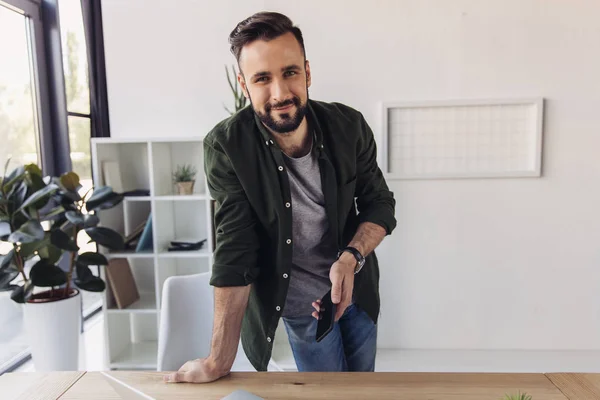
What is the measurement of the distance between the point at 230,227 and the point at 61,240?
1.31 metres

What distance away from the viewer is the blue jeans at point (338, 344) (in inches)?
54.1

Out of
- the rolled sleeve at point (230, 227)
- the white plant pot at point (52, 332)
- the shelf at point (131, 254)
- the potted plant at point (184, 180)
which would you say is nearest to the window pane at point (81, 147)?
Answer: the shelf at point (131, 254)

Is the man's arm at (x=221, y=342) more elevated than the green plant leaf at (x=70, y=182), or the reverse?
the green plant leaf at (x=70, y=182)

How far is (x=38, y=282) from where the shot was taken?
2.12 m

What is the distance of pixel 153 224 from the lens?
258 cm

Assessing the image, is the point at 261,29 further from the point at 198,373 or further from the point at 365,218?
the point at 198,373

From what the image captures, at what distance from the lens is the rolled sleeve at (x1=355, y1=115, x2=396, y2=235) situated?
1415 mm

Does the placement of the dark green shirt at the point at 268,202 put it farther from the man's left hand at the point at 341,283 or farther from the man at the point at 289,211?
the man's left hand at the point at 341,283

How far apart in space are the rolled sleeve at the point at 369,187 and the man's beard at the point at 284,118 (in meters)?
0.29

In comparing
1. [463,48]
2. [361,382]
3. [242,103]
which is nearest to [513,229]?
[463,48]

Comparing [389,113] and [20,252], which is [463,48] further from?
[20,252]

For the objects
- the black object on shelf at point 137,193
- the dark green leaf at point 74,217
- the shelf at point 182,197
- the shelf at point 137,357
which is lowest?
the shelf at point 137,357

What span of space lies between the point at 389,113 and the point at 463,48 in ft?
1.90

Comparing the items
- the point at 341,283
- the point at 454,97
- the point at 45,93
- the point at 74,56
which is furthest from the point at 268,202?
the point at 74,56
